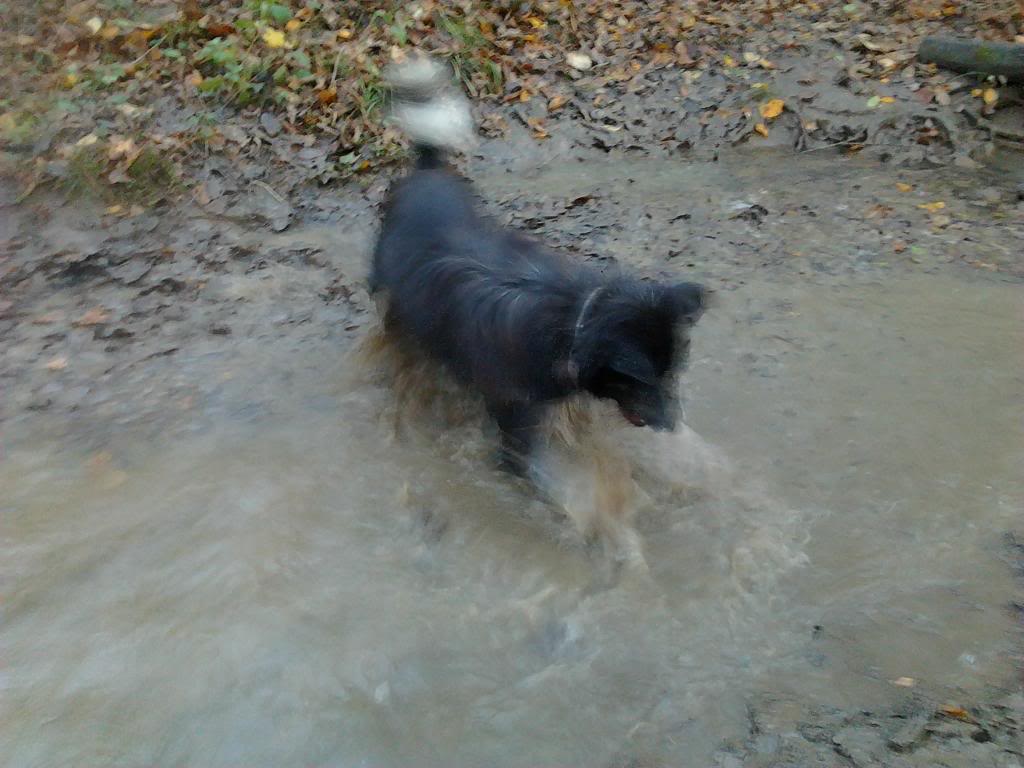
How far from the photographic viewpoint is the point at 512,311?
3539mm

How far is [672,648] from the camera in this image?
3379 mm

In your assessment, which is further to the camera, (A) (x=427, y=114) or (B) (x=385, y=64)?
(B) (x=385, y=64)

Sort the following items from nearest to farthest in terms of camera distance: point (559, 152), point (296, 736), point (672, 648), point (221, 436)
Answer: point (296, 736) < point (672, 648) < point (221, 436) < point (559, 152)

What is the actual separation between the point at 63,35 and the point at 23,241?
8.15 ft

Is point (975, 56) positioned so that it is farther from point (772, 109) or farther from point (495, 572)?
point (495, 572)

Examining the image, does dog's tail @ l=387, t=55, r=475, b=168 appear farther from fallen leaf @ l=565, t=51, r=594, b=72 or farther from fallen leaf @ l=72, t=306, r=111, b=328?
fallen leaf @ l=565, t=51, r=594, b=72

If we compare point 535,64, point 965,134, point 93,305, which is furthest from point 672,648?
point 535,64

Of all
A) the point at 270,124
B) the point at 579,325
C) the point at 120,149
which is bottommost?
the point at 120,149

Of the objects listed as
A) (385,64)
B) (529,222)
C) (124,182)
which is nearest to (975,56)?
(529,222)

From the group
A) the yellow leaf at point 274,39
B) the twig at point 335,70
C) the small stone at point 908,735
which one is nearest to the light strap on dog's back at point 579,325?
the small stone at point 908,735

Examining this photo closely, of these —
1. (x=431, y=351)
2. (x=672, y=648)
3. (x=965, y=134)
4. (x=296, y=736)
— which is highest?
(x=965, y=134)

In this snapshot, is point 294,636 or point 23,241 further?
point 23,241

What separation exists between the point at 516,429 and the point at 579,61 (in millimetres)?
5825

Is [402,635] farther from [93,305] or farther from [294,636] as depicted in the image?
[93,305]
